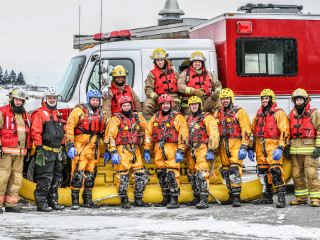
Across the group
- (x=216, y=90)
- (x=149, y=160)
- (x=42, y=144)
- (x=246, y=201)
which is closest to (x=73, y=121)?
(x=42, y=144)

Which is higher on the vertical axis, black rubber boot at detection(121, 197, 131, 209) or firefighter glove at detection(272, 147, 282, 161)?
firefighter glove at detection(272, 147, 282, 161)

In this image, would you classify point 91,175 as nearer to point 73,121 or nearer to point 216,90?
point 73,121

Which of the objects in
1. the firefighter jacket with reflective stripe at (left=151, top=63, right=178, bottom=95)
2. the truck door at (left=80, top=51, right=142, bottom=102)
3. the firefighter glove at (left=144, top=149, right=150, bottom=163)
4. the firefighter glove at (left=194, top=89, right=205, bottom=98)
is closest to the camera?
the firefighter glove at (left=144, top=149, right=150, bottom=163)

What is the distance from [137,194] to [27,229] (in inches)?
98.7

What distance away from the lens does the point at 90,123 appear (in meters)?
9.07

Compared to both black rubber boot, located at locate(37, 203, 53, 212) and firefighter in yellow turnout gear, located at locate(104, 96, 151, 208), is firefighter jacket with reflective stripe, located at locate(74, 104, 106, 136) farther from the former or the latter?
black rubber boot, located at locate(37, 203, 53, 212)

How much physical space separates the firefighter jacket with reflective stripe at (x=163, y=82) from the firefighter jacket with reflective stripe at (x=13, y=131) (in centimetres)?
244

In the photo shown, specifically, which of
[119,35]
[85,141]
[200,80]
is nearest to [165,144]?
[85,141]

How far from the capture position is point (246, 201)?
9719 millimetres

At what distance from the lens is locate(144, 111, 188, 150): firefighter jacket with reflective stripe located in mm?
9219

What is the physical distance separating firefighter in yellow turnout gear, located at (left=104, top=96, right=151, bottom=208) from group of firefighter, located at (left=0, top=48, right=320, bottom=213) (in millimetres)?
17

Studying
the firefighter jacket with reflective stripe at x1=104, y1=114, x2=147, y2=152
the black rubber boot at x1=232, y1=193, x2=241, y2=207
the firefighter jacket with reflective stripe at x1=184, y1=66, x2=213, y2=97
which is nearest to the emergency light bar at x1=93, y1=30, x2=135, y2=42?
the firefighter jacket with reflective stripe at x1=184, y1=66, x2=213, y2=97

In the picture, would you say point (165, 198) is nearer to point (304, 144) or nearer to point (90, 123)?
point (90, 123)

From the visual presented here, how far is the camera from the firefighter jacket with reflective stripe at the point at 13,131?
28.5 ft
